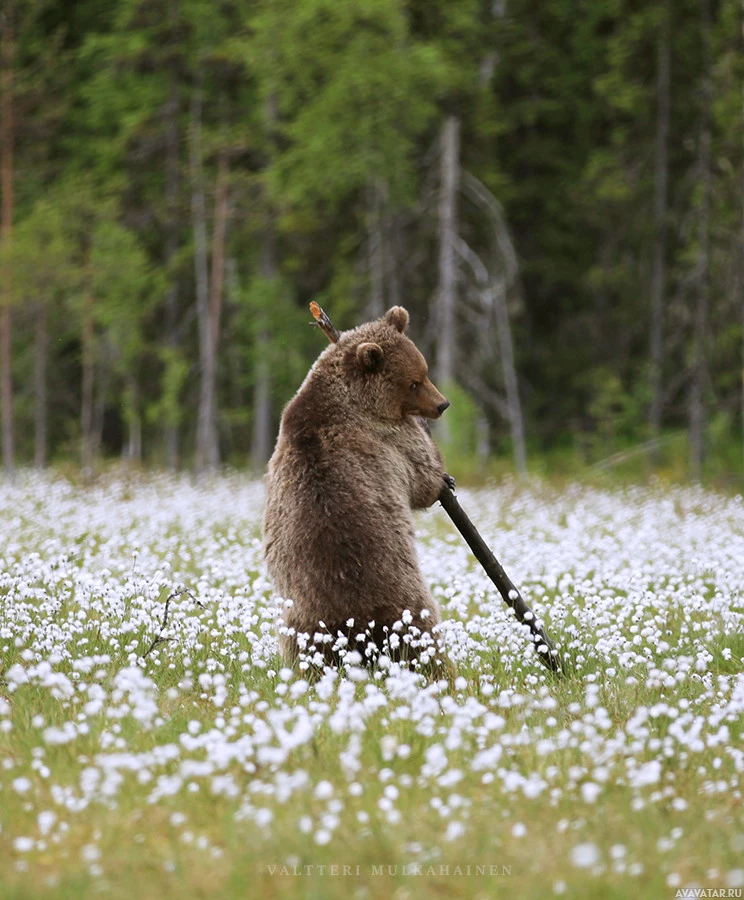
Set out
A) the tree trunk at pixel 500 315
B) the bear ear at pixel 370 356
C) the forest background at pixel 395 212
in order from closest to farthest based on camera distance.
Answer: the bear ear at pixel 370 356 → the tree trunk at pixel 500 315 → the forest background at pixel 395 212

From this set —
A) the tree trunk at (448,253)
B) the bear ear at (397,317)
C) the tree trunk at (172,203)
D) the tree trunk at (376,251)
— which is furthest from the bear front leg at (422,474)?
the tree trunk at (172,203)

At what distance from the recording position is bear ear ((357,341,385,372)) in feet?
21.8

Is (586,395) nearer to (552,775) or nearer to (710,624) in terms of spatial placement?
(710,624)

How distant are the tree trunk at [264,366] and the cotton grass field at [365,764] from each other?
18.7 metres

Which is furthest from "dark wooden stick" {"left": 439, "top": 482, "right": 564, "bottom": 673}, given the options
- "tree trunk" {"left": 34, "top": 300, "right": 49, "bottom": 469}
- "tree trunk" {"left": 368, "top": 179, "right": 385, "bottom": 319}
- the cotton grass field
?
Result: "tree trunk" {"left": 34, "top": 300, "right": 49, "bottom": 469}

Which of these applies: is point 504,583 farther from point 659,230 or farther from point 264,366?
point 264,366

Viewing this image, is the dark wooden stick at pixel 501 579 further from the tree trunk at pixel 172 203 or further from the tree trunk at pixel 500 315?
the tree trunk at pixel 172 203

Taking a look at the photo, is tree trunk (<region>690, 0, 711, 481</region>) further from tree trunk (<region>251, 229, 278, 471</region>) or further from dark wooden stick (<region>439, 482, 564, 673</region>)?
dark wooden stick (<region>439, 482, 564, 673</region>)

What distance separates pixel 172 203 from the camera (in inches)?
1069

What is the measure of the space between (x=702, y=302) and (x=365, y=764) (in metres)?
18.5

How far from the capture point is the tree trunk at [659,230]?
23688 mm

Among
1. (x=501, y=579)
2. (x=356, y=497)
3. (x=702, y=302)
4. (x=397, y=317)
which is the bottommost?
(x=501, y=579)

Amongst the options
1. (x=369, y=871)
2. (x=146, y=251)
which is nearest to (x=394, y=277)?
(x=146, y=251)

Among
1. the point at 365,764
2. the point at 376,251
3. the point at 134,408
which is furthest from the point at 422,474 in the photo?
the point at 134,408
